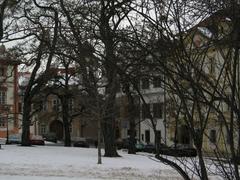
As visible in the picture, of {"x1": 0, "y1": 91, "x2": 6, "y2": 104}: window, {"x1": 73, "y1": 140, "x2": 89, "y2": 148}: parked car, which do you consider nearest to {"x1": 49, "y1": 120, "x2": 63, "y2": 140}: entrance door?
{"x1": 0, "y1": 91, "x2": 6, "y2": 104}: window

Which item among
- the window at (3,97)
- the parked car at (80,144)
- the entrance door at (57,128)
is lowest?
the parked car at (80,144)

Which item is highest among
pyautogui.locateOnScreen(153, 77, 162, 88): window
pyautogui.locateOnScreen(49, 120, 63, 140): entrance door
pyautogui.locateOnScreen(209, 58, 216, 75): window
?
pyautogui.locateOnScreen(49, 120, 63, 140): entrance door

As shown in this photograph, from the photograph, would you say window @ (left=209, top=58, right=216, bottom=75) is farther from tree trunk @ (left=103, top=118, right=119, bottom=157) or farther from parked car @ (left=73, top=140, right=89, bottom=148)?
parked car @ (left=73, top=140, right=89, bottom=148)

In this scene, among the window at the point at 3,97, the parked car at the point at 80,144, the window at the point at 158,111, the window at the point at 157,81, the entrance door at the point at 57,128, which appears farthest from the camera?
the entrance door at the point at 57,128

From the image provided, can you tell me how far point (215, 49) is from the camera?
557 centimetres

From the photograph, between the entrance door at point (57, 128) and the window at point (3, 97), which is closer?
the window at point (3, 97)

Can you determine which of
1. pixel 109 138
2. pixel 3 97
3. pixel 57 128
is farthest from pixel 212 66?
pixel 57 128

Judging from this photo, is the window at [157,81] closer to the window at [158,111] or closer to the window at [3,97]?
the window at [158,111]

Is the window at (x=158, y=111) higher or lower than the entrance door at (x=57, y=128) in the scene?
lower

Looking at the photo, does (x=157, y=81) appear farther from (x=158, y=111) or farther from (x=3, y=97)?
(x=3, y=97)

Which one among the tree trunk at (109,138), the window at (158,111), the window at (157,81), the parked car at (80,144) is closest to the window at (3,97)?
the parked car at (80,144)

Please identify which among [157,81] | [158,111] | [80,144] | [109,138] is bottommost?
[80,144]

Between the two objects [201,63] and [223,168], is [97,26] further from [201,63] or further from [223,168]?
[223,168]

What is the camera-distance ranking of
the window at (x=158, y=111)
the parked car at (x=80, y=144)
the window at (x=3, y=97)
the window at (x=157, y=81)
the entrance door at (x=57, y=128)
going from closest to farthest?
the window at (x=157, y=81) < the window at (x=158, y=111) < the parked car at (x=80, y=144) < the window at (x=3, y=97) < the entrance door at (x=57, y=128)
